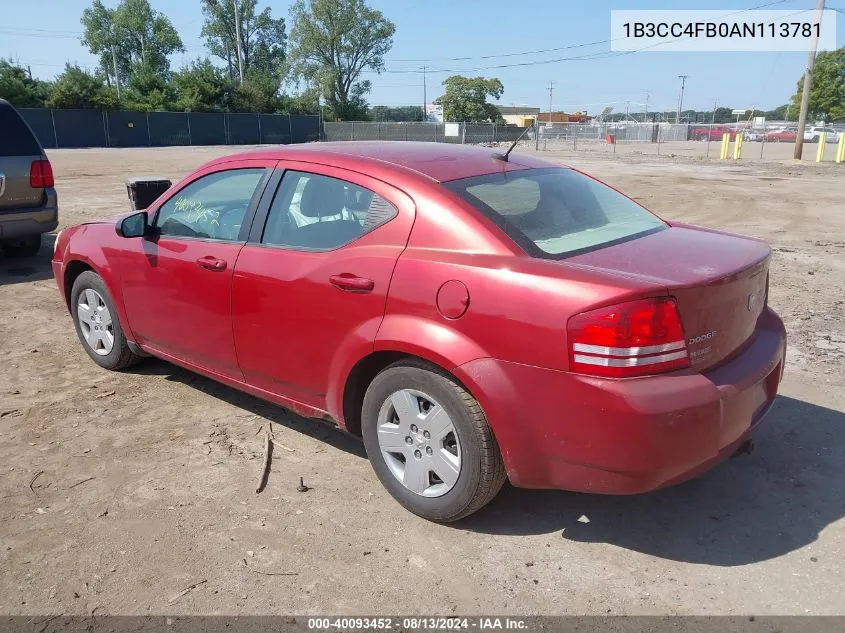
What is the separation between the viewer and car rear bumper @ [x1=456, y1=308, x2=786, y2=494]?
250cm

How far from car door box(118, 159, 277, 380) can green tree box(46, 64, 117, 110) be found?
52.3m

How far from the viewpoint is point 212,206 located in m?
4.05

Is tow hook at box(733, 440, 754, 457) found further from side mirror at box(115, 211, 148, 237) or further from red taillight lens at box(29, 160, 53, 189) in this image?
red taillight lens at box(29, 160, 53, 189)

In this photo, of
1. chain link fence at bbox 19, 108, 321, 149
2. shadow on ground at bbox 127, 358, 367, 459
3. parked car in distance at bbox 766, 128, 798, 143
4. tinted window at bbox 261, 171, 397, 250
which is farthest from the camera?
parked car in distance at bbox 766, 128, 798, 143

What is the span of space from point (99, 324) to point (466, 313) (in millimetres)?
3242

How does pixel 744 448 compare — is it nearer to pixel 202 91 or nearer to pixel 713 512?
pixel 713 512

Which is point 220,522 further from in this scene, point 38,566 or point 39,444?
point 39,444

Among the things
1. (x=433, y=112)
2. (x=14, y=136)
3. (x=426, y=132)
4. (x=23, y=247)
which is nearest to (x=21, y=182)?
(x=14, y=136)

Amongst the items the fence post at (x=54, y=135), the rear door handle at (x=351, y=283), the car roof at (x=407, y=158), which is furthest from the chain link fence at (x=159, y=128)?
the rear door handle at (x=351, y=283)

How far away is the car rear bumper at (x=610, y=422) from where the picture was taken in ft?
8.21

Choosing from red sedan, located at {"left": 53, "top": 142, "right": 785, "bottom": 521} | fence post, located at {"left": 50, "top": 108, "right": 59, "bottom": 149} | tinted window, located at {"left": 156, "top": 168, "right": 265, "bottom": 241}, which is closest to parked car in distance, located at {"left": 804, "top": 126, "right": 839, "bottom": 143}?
fence post, located at {"left": 50, "top": 108, "right": 59, "bottom": 149}

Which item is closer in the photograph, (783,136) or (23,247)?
(23,247)

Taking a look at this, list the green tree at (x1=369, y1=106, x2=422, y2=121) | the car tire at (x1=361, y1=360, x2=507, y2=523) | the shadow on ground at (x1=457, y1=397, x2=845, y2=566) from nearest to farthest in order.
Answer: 1. the car tire at (x1=361, y1=360, x2=507, y2=523)
2. the shadow on ground at (x1=457, y1=397, x2=845, y2=566)
3. the green tree at (x1=369, y1=106, x2=422, y2=121)

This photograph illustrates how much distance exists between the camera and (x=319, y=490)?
3.42 m
